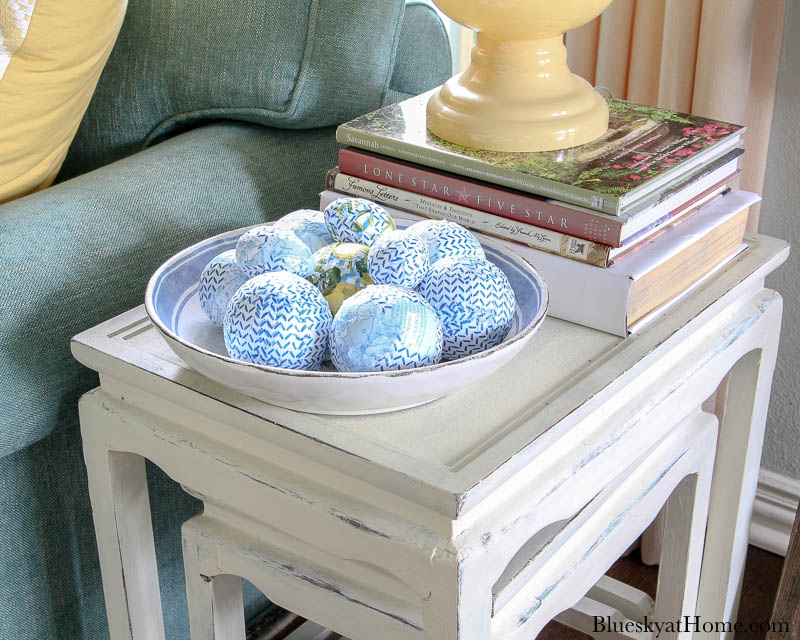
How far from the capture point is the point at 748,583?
1.29 metres

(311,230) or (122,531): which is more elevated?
(311,230)

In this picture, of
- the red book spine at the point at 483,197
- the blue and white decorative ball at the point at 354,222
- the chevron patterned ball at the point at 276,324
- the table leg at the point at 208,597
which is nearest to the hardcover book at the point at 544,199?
the red book spine at the point at 483,197

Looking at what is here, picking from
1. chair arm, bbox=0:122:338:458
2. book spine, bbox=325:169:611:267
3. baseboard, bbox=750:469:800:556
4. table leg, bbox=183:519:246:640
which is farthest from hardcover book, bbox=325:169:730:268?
baseboard, bbox=750:469:800:556

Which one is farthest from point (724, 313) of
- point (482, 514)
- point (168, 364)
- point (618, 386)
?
point (168, 364)

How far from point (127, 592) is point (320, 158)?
1.60ft

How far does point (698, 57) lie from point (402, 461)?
0.73 metres

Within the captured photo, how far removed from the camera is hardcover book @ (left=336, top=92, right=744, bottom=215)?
0.73 metres

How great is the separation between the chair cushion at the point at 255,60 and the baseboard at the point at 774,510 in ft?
2.61

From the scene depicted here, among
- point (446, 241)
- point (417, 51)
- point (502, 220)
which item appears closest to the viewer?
point (446, 241)

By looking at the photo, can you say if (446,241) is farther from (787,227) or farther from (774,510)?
(774,510)

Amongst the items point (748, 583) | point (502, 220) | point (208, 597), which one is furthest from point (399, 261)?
point (748, 583)

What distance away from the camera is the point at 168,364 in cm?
67

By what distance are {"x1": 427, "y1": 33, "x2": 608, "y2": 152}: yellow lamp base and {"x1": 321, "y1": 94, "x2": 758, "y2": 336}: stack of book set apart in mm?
13

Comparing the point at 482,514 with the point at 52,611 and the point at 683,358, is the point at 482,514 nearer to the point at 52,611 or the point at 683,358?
the point at 683,358
